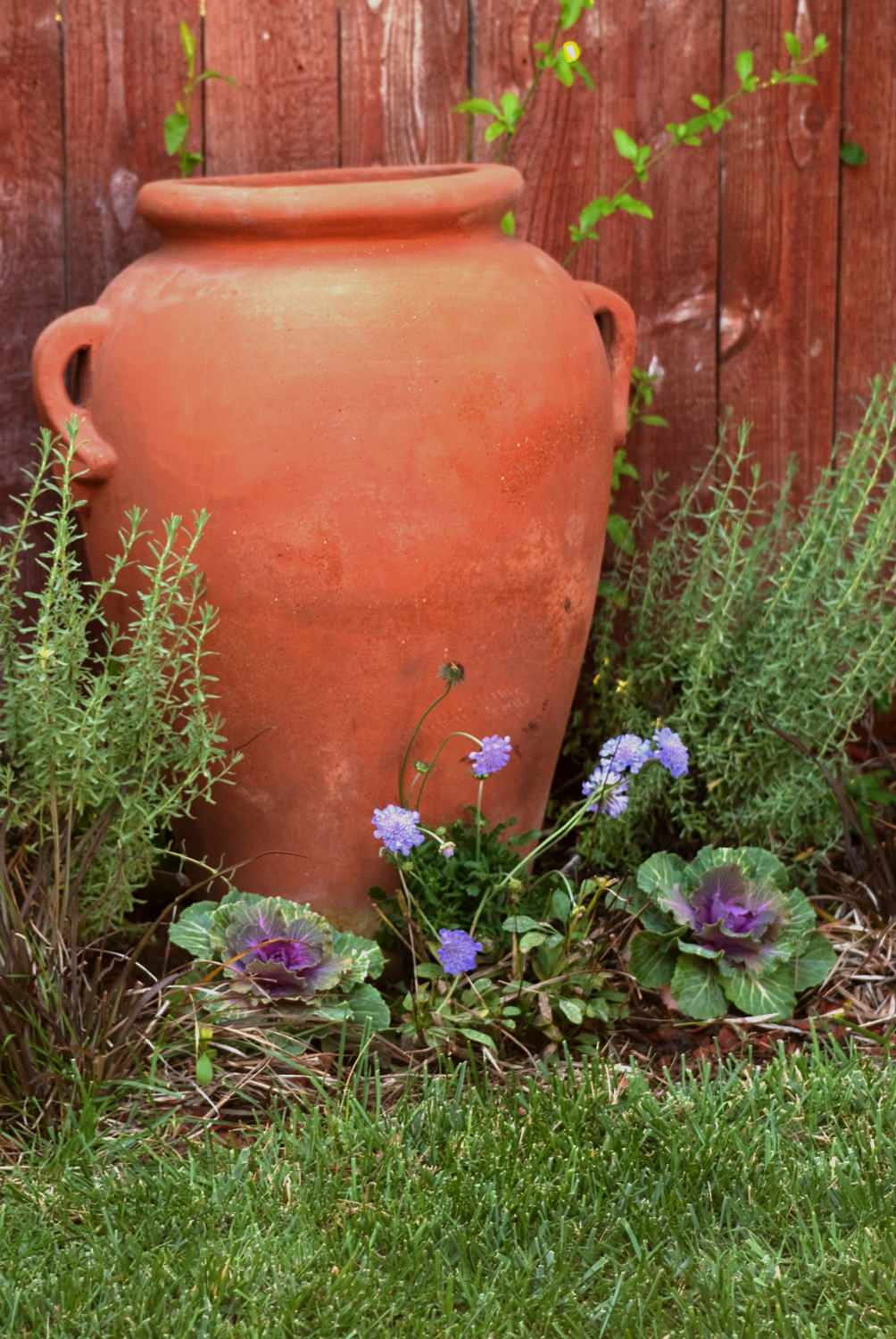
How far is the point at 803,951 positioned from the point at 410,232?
1.29 metres

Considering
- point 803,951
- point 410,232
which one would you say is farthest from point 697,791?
point 410,232

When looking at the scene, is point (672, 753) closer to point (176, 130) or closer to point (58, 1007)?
point (58, 1007)

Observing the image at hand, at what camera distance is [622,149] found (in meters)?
3.13

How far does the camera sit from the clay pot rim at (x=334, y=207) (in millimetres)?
2643

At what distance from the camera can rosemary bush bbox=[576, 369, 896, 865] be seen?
9.66 ft

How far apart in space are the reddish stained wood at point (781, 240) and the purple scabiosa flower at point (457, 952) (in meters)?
1.42

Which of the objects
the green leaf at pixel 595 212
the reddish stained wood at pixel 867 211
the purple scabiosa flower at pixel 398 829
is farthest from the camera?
the reddish stained wood at pixel 867 211

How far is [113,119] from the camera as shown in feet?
10.2

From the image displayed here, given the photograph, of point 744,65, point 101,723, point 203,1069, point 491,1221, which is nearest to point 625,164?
point 744,65

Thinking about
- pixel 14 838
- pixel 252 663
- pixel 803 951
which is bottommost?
pixel 803 951

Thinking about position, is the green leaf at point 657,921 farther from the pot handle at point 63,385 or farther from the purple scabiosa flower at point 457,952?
the pot handle at point 63,385

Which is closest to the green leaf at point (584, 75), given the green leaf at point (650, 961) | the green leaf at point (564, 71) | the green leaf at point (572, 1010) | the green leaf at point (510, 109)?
the green leaf at point (564, 71)

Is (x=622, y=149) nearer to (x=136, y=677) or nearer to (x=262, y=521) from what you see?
(x=262, y=521)

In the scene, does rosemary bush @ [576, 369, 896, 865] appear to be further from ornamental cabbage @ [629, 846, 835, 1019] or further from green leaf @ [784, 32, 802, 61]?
green leaf @ [784, 32, 802, 61]
